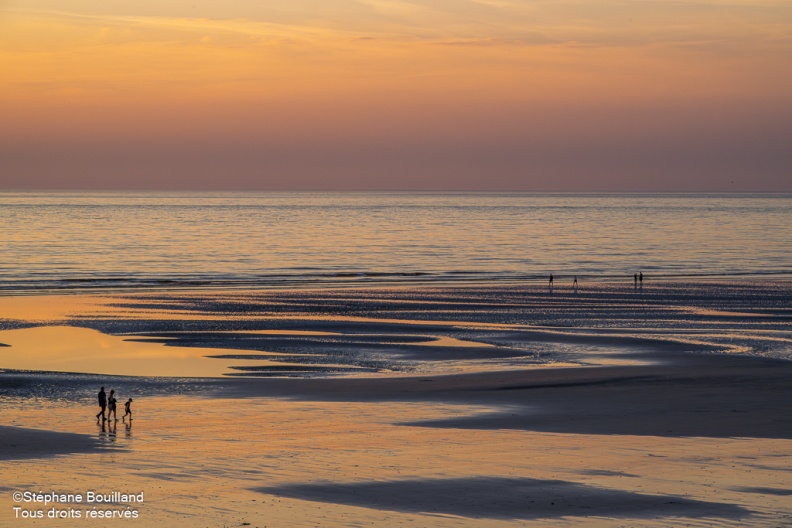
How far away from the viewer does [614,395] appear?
1332 inches

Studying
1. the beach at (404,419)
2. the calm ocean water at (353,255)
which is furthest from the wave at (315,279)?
the beach at (404,419)

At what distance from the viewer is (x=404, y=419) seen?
2977 cm

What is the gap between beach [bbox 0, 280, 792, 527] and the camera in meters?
21.0

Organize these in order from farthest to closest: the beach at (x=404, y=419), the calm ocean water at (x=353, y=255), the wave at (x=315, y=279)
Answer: the calm ocean water at (x=353, y=255) < the wave at (x=315, y=279) < the beach at (x=404, y=419)

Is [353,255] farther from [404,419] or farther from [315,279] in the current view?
[404,419]

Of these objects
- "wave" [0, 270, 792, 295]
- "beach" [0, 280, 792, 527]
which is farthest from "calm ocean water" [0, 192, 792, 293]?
"beach" [0, 280, 792, 527]

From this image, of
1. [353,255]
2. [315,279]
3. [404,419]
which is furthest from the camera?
[353,255]

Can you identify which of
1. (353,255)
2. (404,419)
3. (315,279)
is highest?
(353,255)

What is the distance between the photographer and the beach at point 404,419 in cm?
2100

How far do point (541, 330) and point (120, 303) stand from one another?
2868 centimetres

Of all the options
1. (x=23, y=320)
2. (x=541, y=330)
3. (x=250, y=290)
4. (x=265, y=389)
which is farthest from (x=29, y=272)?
(x=265, y=389)

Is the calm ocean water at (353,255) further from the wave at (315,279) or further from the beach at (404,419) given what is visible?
the beach at (404,419)

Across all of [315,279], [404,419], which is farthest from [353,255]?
[404,419]

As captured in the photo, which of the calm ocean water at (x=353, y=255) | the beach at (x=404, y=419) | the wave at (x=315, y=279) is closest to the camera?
the beach at (x=404, y=419)
